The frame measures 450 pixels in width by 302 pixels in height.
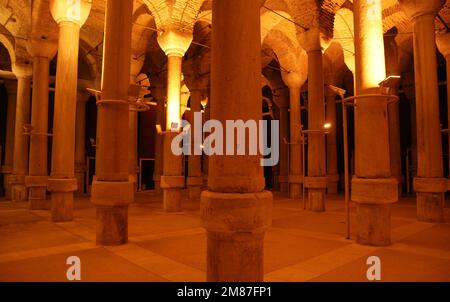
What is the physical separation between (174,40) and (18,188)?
9.55m

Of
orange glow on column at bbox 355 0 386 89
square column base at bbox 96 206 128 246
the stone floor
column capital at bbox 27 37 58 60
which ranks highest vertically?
column capital at bbox 27 37 58 60

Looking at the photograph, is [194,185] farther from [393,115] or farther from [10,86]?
[10,86]

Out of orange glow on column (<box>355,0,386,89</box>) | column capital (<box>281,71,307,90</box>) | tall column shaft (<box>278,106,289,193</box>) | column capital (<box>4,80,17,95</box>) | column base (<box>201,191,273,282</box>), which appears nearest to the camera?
column base (<box>201,191,273,282</box>)

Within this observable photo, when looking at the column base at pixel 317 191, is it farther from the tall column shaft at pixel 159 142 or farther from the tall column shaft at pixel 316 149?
the tall column shaft at pixel 159 142

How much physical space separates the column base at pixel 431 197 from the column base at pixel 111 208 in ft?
24.6

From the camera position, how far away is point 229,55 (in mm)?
2955

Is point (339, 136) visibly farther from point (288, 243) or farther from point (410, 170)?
point (288, 243)

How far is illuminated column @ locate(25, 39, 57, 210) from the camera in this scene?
1035 centimetres

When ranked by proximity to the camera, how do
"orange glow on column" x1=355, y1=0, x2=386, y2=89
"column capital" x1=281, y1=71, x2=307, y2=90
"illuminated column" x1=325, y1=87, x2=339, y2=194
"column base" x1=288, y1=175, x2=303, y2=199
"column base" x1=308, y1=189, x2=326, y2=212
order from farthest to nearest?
1. "illuminated column" x1=325, y1=87, x2=339, y2=194
2. "column capital" x1=281, y1=71, x2=307, y2=90
3. "column base" x1=288, y1=175, x2=303, y2=199
4. "column base" x1=308, y1=189, x2=326, y2=212
5. "orange glow on column" x1=355, y1=0, x2=386, y2=89

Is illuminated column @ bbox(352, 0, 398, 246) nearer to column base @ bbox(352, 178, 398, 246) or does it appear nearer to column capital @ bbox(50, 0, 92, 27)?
column base @ bbox(352, 178, 398, 246)

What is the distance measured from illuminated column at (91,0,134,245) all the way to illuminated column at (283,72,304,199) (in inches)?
348

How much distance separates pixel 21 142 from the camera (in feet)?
45.4

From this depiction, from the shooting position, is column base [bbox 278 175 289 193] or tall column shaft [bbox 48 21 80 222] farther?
column base [bbox 278 175 289 193]

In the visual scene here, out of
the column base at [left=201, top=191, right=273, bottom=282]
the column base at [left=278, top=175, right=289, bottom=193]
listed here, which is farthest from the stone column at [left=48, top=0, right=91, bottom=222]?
the column base at [left=278, top=175, right=289, bottom=193]
